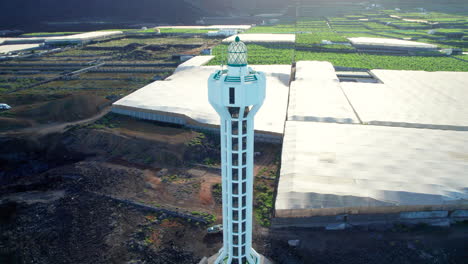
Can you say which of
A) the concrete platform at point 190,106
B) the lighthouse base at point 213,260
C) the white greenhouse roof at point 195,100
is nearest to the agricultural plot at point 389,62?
the white greenhouse roof at point 195,100

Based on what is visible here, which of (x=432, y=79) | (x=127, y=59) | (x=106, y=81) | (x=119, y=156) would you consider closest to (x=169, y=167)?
(x=119, y=156)

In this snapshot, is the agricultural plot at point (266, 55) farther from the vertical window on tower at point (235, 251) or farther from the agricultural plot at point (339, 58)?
the vertical window on tower at point (235, 251)

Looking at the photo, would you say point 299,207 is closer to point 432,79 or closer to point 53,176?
point 53,176

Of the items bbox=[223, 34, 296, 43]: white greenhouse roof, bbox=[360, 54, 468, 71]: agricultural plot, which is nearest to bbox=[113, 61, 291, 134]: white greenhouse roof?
bbox=[360, 54, 468, 71]: agricultural plot

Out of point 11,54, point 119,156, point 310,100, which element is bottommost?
point 119,156

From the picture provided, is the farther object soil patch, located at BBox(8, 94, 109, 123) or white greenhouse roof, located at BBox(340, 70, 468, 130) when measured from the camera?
soil patch, located at BBox(8, 94, 109, 123)

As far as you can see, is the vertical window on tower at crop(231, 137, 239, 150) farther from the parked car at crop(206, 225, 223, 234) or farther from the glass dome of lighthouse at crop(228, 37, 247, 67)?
the parked car at crop(206, 225, 223, 234)
